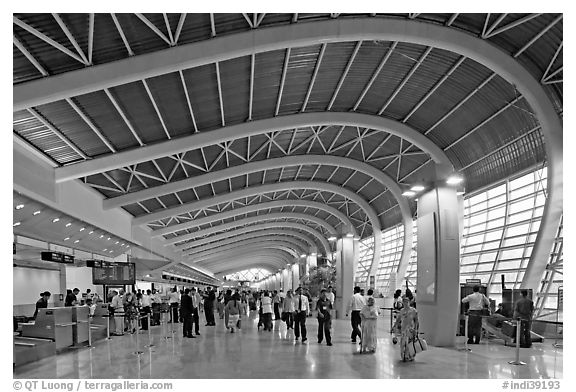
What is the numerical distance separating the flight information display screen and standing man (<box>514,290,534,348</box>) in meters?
18.9

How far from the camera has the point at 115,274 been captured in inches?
1112

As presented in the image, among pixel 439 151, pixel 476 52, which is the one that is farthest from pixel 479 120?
pixel 476 52

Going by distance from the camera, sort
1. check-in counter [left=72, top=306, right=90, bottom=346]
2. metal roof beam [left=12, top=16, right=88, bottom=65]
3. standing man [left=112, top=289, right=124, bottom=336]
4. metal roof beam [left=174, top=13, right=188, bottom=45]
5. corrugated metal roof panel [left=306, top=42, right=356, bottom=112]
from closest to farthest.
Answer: metal roof beam [left=12, top=16, right=88, bottom=65]
metal roof beam [left=174, top=13, right=188, bottom=45]
check-in counter [left=72, top=306, right=90, bottom=346]
corrugated metal roof panel [left=306, top=42, right=356, bottom=112]
standing man [left=112, top=289, right=124, bottom=336]

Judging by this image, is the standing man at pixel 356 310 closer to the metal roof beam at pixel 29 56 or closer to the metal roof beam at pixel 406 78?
the metal roof beam at pixel 406 78

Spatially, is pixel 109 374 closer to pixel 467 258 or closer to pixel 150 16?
pixel 150 16

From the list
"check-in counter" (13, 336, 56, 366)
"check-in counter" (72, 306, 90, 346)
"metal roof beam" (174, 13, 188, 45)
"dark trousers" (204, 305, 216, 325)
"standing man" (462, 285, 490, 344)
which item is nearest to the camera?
"check-in counter" (13, 336, 56, 366)

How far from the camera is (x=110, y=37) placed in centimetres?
1491

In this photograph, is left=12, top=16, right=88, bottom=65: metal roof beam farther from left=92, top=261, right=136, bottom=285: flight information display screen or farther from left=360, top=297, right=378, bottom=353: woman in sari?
left=92, top=261, right=136, bottom=285: flight information display screen

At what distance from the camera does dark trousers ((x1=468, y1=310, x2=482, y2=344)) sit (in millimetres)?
18281

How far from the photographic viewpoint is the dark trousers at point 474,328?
18.3 m

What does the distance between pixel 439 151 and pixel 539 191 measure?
557cm

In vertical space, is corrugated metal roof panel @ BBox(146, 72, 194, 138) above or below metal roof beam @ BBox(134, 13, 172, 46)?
below

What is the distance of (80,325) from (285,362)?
8.33m

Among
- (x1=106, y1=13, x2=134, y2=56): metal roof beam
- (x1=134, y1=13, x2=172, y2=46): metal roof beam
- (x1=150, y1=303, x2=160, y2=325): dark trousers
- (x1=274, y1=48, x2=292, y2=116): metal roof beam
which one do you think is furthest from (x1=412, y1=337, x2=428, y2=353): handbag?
(x1=150, y1=303, x2=160, y2=325): dark trousers
